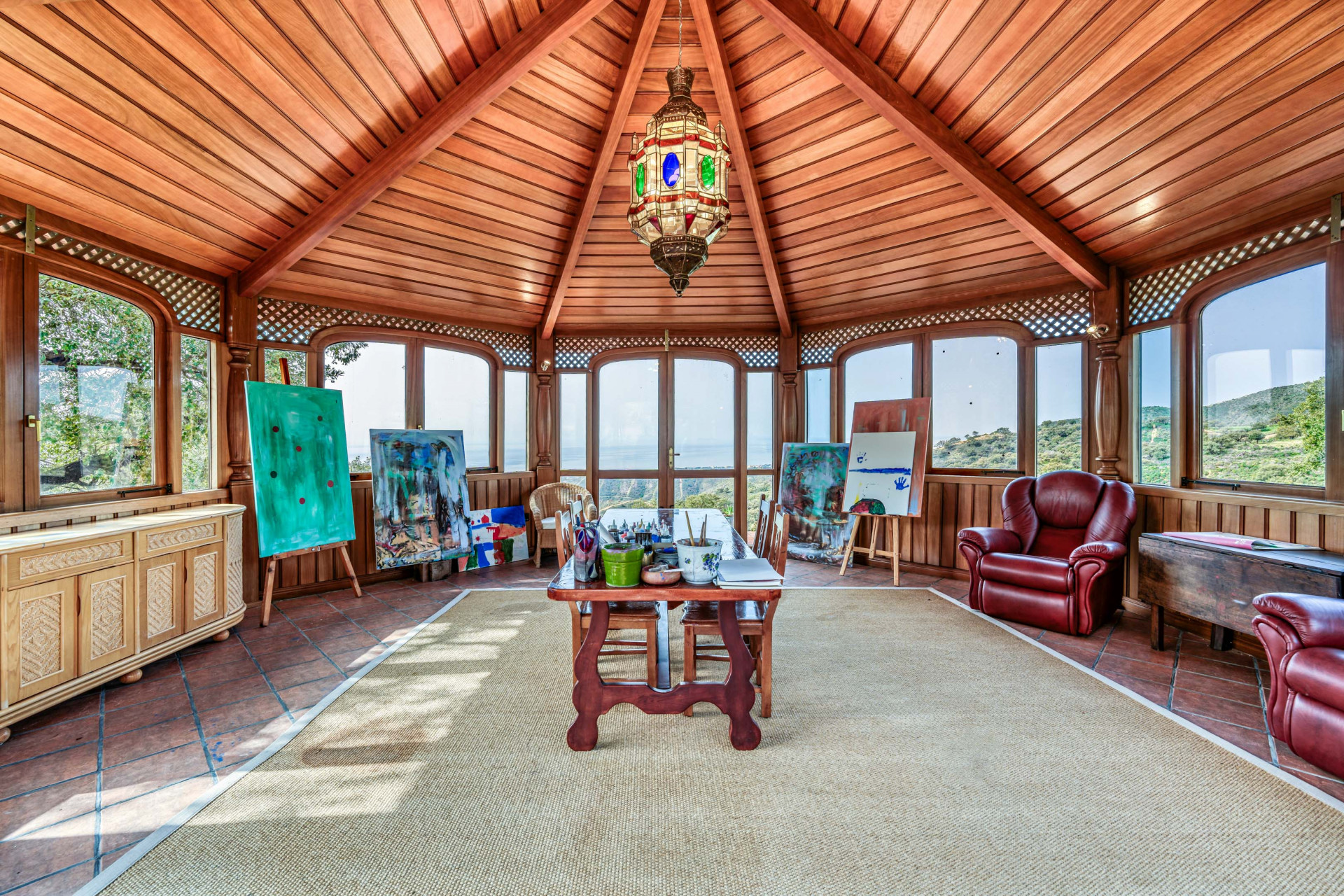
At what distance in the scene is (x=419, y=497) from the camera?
17.5 ft

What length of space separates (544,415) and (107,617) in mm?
4071

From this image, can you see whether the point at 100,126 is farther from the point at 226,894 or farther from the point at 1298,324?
the point at 1298,324

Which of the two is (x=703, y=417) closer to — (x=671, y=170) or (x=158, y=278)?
(x=671, y=170)

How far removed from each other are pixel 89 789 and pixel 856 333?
659 cm

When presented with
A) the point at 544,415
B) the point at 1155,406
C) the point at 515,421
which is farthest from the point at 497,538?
the point at 1155,406

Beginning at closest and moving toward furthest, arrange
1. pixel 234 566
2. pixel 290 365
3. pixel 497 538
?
pixel 234 566 < pixel 290 365 < pixel 497 538

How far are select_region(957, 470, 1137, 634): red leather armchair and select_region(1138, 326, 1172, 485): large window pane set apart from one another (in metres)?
0.51

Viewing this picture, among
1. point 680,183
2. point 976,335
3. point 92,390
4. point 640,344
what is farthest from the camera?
point 640,344

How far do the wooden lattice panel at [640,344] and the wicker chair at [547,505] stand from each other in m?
1.50

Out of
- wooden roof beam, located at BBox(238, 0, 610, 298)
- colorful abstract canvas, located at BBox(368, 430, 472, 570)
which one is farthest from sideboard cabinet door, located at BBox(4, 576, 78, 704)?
wooden roof beam, located at BBox(238, 0, 610, 298)

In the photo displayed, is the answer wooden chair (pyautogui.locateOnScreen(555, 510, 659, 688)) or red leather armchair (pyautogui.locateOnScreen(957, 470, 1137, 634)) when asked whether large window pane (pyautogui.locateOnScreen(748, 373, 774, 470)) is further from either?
wooden chair (pyautogui.locateOnScreen(555, 510, 659, 688))

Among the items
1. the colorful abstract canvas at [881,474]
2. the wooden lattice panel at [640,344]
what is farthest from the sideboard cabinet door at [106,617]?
the colorful abstract canvas at [881,474]

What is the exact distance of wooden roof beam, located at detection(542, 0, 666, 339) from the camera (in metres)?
3.46

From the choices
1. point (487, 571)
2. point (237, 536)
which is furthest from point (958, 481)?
point (237, 536)
